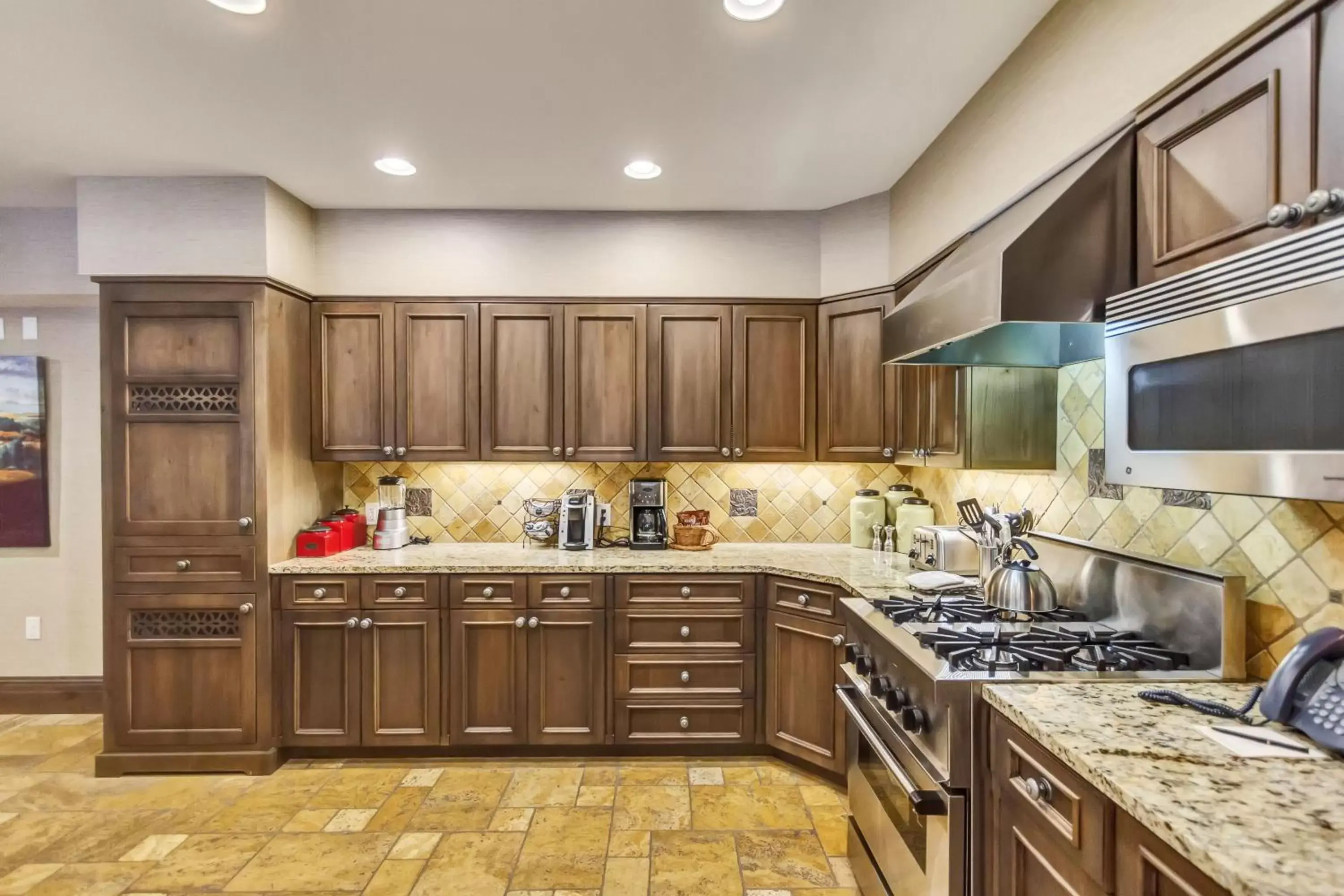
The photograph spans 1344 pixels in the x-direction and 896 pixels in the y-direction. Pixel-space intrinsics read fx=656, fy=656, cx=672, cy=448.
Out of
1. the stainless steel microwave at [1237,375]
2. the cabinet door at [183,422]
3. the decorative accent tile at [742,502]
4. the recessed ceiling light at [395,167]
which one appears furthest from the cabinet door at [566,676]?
the stainless steel microwave at [1237,375]

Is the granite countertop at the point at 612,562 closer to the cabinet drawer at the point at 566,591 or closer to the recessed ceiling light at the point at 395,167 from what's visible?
the cabinet drawer at the point at 566,591

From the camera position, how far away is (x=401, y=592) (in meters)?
3.07

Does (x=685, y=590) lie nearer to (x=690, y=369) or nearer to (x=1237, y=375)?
(x=690, y=369)

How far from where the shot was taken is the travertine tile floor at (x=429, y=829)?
2230 mm

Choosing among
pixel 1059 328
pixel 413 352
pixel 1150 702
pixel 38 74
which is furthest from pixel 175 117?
pixel 1150 702

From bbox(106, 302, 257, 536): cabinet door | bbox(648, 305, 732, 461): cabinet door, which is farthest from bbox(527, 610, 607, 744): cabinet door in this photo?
bbox(106, 302, 257, 536): cabinet door

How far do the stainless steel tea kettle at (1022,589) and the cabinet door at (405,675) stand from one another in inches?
93.8

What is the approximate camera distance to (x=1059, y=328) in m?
2.11

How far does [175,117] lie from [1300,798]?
3.65 meters

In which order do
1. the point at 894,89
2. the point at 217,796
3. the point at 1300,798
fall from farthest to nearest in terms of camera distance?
the point at 217,796 < the point at 894,89 < the point at 1300,798

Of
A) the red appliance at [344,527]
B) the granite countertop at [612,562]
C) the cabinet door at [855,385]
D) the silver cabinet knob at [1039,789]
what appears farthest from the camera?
the red appliance at [344,527]

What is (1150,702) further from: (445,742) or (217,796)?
(217,796)

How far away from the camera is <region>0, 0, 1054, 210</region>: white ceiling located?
1907 mm

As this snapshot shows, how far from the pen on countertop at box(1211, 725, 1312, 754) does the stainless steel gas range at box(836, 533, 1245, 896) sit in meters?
0.27
